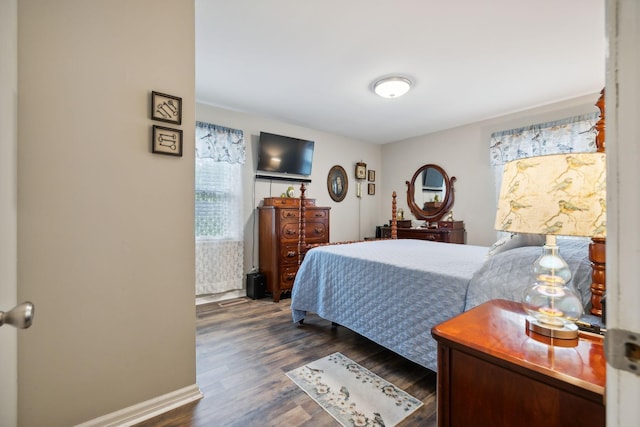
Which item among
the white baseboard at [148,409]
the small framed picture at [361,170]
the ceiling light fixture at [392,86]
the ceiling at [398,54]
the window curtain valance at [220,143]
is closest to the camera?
the white baseboard at [148,409]

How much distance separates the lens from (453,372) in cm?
91

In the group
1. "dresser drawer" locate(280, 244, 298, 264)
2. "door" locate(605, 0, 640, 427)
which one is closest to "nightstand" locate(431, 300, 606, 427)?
"door" locate(605, 0, 640, 427)

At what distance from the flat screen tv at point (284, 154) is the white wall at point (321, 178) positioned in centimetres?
15

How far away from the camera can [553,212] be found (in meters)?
0.82

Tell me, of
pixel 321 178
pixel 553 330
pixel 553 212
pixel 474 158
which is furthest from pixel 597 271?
pixel 321 178

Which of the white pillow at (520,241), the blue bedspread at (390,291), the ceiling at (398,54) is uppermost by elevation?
the ceiling at (398,54)

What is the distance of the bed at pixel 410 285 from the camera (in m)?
1.43

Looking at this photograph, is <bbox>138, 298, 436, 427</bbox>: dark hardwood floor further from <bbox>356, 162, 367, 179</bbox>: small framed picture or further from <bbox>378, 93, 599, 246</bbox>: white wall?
<bbox>356, 162, 367, 179</bbox>: small framed picture

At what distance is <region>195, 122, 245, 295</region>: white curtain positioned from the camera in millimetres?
3396

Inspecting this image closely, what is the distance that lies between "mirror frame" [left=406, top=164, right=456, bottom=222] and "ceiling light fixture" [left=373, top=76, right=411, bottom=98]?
1.93 meters

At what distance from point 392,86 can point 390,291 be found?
2.01 m

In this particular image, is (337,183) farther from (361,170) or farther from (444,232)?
(444,232)

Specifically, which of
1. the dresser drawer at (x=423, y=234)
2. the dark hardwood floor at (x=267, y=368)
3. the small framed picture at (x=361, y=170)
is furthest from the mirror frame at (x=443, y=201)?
the dark hardwood floor at (x=267, y=368)

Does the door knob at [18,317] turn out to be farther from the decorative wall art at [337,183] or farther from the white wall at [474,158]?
the white wall at [474,158]
